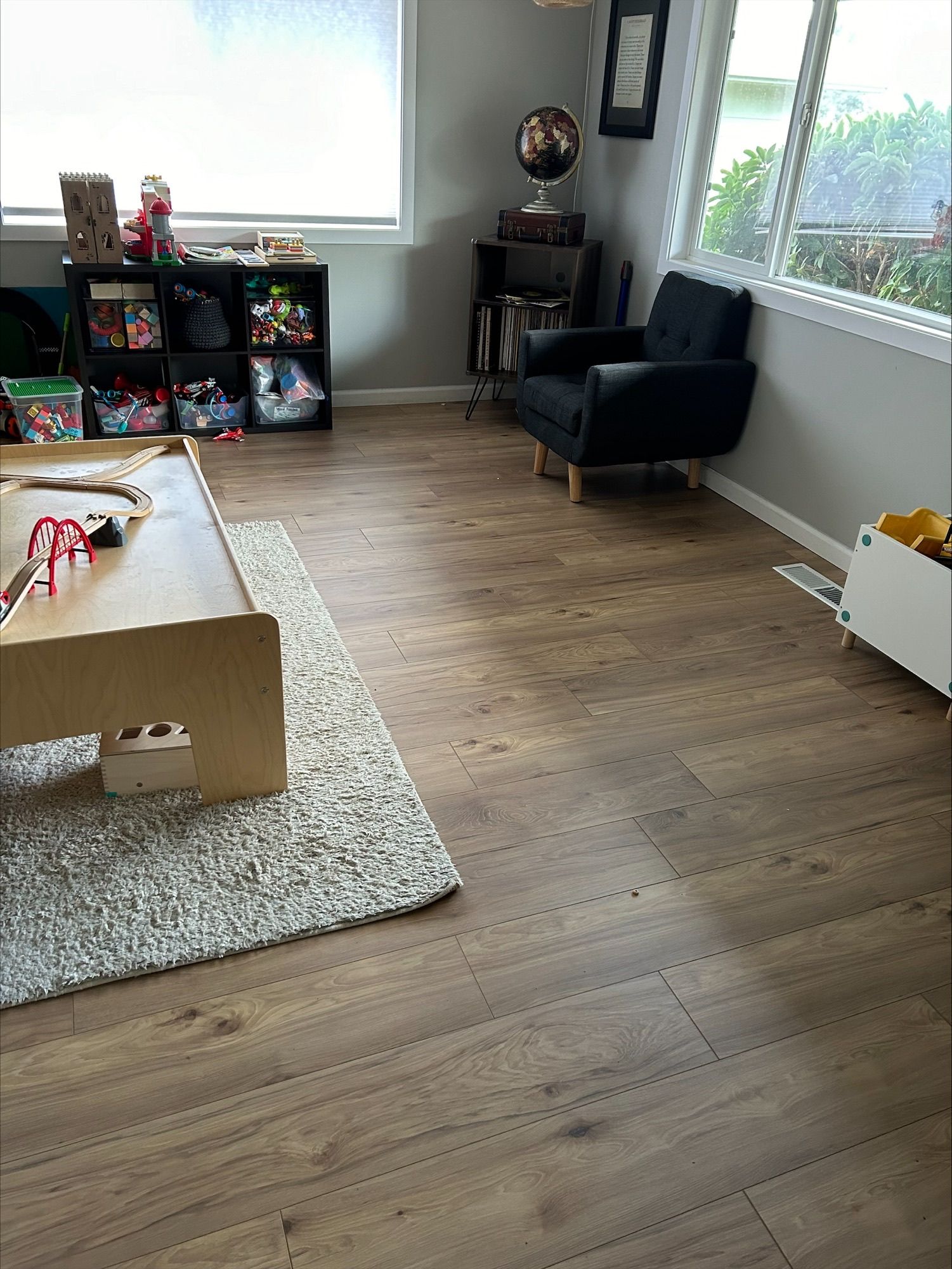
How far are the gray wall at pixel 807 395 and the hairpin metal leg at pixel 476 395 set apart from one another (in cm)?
76

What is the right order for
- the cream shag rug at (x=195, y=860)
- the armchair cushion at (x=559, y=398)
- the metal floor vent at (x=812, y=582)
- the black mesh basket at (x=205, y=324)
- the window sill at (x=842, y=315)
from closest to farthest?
the cream shag rug at (x=195, y=860) → the window sill at (x=842, y=315) → the metal floor vent at (x=812, y=582) → the armchair cushion at (x=559, y=398) → the black mesh basket at (x=205, y=324)

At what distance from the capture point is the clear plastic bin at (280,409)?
4.11 metres

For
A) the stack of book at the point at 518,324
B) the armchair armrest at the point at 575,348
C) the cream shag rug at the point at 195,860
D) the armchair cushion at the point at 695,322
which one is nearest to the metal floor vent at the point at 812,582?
the armchair cushion at the point at 695,322

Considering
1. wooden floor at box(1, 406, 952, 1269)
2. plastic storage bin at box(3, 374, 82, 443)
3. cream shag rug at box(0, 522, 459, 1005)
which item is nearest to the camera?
wooden floor at box(1, 406, 952, 1269)

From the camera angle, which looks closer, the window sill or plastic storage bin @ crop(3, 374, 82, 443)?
the window sill

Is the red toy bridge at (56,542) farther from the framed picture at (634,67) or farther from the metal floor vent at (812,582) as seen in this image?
the framed picture at (634,67)

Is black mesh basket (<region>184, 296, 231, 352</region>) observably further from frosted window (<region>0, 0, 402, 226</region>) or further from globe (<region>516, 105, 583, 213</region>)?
globe (<region>516, 105, 583, 213</region>)

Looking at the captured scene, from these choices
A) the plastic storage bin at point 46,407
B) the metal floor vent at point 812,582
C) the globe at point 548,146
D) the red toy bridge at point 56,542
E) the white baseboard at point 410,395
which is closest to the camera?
the red toy bridge at point 56,542

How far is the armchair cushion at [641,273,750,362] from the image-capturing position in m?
3.40

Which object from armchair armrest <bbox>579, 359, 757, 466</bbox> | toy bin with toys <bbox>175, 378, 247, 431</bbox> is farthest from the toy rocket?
armchair armrest <bbox>579, 359, 757, 466</bbox>

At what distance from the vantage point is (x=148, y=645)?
169 cm

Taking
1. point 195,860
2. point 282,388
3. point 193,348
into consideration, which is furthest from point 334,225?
point 195,860

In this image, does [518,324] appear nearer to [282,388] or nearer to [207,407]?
[282,388]

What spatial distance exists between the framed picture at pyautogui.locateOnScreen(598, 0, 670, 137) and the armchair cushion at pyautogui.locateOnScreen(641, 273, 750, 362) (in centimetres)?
75
